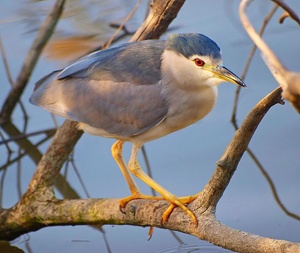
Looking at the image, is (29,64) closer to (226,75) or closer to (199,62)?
(199,62)

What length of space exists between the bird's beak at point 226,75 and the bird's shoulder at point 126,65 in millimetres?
361

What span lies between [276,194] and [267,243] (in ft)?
6.07

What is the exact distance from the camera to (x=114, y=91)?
404cm

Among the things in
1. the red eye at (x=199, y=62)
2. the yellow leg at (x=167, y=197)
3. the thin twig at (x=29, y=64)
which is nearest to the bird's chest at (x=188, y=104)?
the red eye at (x=199, y=62)

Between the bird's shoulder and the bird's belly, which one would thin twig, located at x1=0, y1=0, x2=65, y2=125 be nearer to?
the bird's shoulder

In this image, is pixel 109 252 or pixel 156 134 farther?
pixel 109 252

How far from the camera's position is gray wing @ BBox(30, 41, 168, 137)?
Result: 394 cm

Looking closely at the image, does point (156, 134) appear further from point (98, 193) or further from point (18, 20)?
point (18, 20)

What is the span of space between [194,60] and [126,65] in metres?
0.38

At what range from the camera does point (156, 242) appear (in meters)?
4.61


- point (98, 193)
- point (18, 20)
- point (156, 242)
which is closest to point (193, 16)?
point (18, 20)

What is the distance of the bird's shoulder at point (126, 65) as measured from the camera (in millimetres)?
3949

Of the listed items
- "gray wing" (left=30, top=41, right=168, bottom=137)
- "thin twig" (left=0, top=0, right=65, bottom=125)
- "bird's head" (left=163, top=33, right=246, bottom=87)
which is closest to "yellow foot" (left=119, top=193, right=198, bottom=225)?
"gray wing" (left=30, top=41, right=168, bottom=137)

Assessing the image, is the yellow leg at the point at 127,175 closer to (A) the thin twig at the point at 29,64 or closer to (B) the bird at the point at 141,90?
(B) the bird at the point at 141,90
